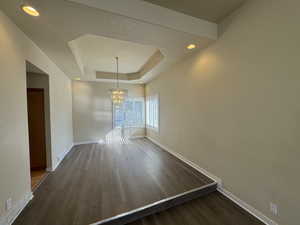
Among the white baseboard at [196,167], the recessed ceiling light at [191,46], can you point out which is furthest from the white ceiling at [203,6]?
the white baseboard at [196,167]

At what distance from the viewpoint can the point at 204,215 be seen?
6.32ft

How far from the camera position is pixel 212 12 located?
2256mm

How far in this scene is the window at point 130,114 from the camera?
21.2 feet

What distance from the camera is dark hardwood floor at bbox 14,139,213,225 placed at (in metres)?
1.87

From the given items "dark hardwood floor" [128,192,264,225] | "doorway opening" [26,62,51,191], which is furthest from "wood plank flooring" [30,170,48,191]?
"dark hardwood floor" [128,192,264,225]

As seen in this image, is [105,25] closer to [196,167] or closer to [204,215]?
[204,215]

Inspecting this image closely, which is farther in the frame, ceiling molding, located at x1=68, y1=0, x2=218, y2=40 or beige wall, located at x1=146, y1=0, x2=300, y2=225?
ceiling molding, located at x1=68, y1=0, x2=218, y2=40

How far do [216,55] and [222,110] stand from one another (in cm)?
112

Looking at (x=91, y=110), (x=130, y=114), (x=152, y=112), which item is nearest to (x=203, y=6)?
(x=152, y=112)

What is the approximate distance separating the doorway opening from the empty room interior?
2 cm

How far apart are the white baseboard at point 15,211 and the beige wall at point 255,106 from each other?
11.1 feet

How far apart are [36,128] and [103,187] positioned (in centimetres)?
225

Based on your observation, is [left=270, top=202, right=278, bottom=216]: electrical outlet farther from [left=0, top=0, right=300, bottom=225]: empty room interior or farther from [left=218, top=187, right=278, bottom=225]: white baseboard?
[left=218, top=187, right=278, bottom=225]: white baseboard

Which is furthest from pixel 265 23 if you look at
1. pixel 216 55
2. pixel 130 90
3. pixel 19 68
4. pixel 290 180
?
pixel 130 90
